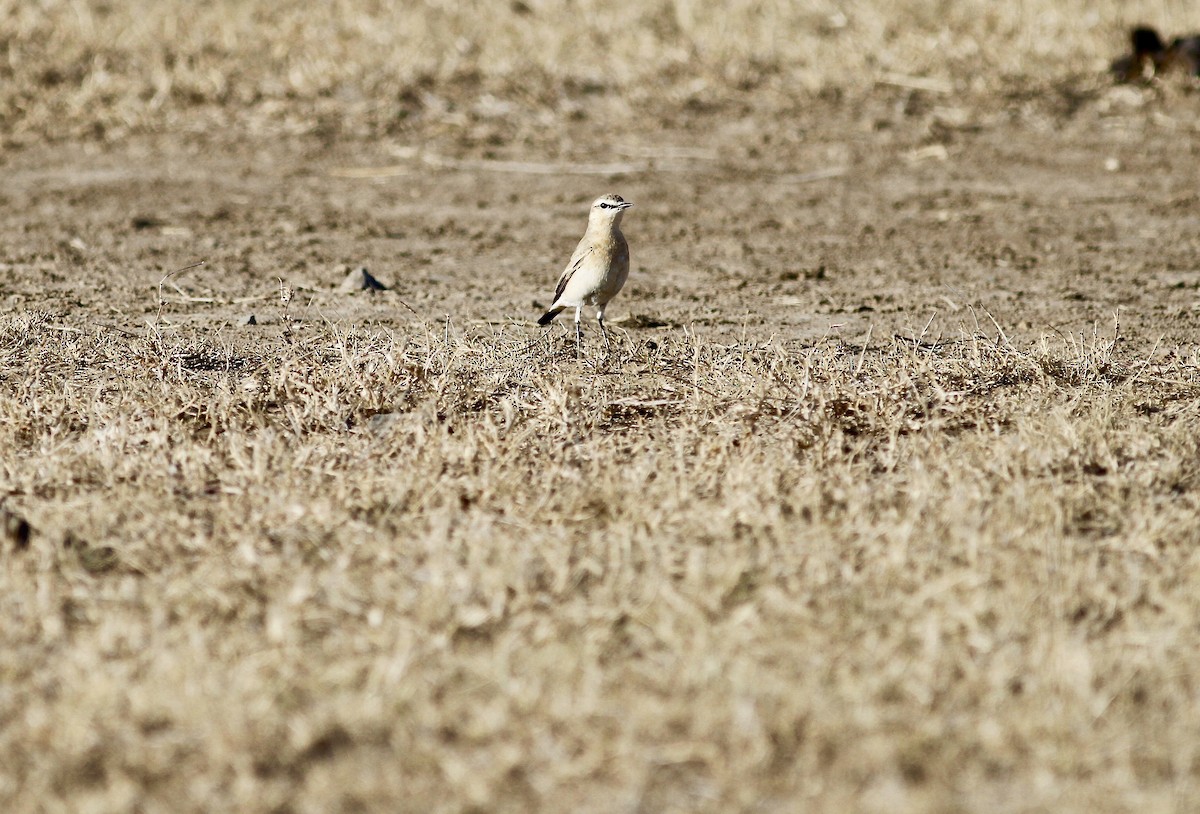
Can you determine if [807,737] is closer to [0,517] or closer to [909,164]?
[0,517]

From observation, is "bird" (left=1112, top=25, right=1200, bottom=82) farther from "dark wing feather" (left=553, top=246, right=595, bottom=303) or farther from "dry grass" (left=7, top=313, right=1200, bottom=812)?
Answer: "dark wing feather" (left=553, top=246, right=595, bottom=303)

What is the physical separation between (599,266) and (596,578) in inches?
95.0

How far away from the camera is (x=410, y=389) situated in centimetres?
520

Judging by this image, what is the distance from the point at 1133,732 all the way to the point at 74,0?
11064 mm

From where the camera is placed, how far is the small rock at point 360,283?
6984 millimetres

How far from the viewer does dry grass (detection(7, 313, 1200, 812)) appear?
2914 millimetres

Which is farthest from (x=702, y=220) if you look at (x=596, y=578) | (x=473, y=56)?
(x=596, y=578)

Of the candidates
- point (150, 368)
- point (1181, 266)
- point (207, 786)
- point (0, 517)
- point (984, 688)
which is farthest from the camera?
point (1181, 266)

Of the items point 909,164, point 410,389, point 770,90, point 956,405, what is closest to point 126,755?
point 410,389

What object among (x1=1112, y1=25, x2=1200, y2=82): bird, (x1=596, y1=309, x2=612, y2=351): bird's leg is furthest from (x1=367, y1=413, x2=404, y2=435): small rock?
(x1=1112, y1=25, x2=1200, y2=82): bird

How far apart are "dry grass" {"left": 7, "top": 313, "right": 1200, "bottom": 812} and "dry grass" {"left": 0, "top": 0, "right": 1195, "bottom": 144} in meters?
4.92

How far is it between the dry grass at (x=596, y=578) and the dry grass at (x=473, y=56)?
16.1 ft

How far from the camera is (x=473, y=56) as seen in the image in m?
11.1

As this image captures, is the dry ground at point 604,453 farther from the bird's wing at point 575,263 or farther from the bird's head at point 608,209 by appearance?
the bird's head at point 608,209
